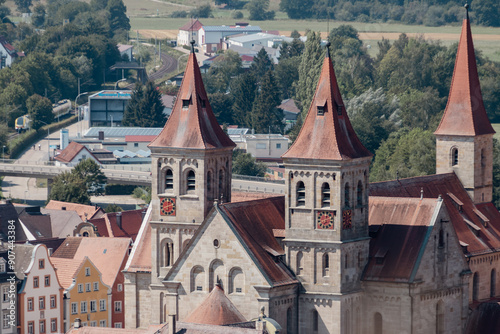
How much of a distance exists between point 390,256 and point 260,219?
26.2 ft

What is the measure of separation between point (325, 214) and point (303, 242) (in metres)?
2.08

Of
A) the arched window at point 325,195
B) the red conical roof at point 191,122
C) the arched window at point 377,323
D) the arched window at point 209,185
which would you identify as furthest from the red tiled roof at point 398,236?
the red conical roof at point 191,122

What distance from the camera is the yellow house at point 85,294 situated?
131375mm

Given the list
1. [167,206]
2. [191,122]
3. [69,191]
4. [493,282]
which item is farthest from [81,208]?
[191,122]

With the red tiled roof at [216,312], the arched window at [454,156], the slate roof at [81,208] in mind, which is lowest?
the red tiled roof at [216,312]

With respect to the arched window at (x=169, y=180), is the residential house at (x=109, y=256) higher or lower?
lower

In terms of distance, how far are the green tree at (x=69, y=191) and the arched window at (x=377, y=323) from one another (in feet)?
285

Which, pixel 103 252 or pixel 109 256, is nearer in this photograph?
pixel 109 256

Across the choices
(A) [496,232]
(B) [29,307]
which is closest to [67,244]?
(B) [29,307]

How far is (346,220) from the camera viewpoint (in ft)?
344

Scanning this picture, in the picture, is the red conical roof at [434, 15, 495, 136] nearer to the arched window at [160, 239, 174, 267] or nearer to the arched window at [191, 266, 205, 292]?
the arched window at [160, 239, 174, 267]

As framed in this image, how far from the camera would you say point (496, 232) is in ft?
410

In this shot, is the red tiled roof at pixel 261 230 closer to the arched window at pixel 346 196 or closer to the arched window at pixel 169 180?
the arched window at pixel 346 196

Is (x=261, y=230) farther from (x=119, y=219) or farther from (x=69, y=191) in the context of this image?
(x=69, y=191)
